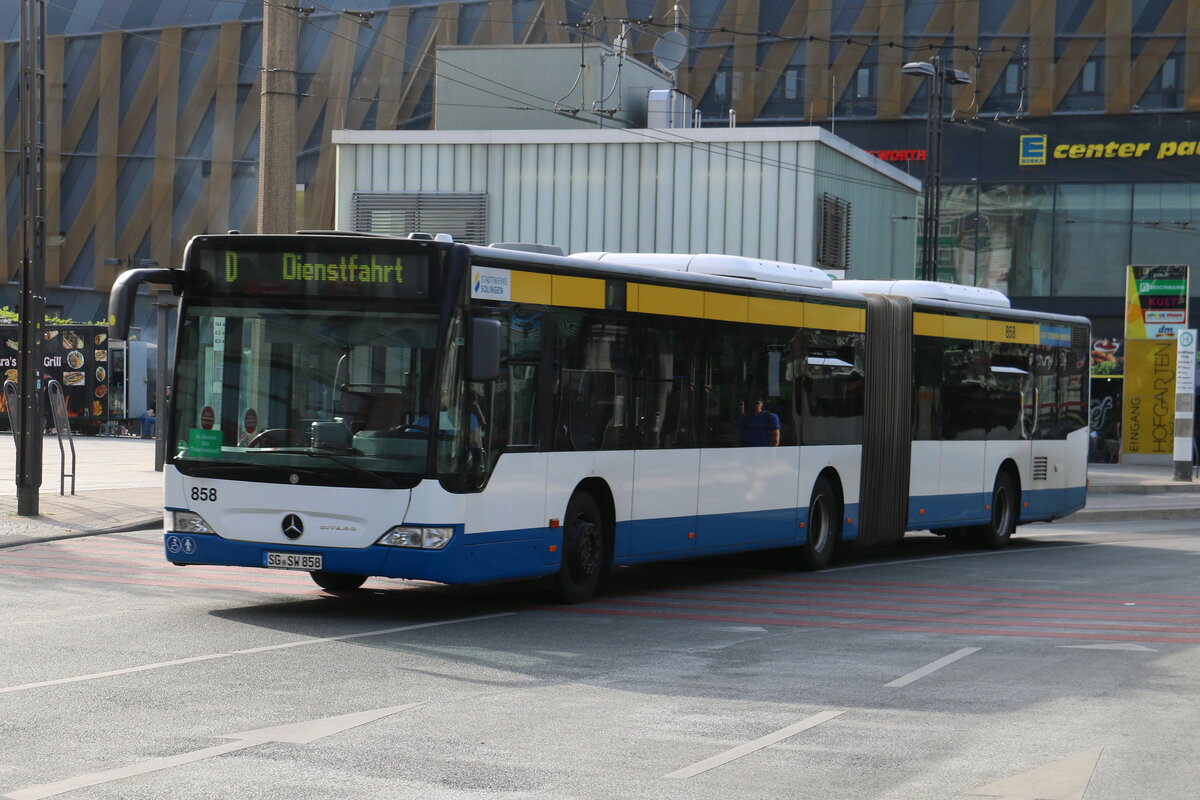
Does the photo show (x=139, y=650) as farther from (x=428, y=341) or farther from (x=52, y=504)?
(x=52, y=504)

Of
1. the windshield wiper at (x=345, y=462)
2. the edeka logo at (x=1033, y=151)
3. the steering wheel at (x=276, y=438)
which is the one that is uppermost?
the edeka logo at (x=1033, y=151)

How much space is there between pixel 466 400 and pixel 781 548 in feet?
20.1

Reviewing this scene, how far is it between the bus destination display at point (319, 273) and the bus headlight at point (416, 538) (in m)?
1.60

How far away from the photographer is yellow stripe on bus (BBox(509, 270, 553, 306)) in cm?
1303

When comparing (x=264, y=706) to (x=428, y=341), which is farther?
(x=428, y=341)

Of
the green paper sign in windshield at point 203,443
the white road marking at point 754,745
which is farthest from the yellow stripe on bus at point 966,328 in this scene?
the white road marking at point 754,745

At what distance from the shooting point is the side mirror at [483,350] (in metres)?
12.2

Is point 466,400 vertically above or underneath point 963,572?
above

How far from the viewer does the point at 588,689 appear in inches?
382

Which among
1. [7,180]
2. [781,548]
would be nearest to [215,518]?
[781,548]

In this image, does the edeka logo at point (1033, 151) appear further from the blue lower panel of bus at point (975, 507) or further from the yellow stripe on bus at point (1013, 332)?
the yellow stripe on bus at point (1013, 332)

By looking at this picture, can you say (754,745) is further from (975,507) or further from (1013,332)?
(1013,332)

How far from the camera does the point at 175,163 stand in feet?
214

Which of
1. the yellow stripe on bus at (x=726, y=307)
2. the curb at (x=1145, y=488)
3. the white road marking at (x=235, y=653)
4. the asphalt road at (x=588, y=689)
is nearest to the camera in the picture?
the asphalt road at (x=588, y=689)
